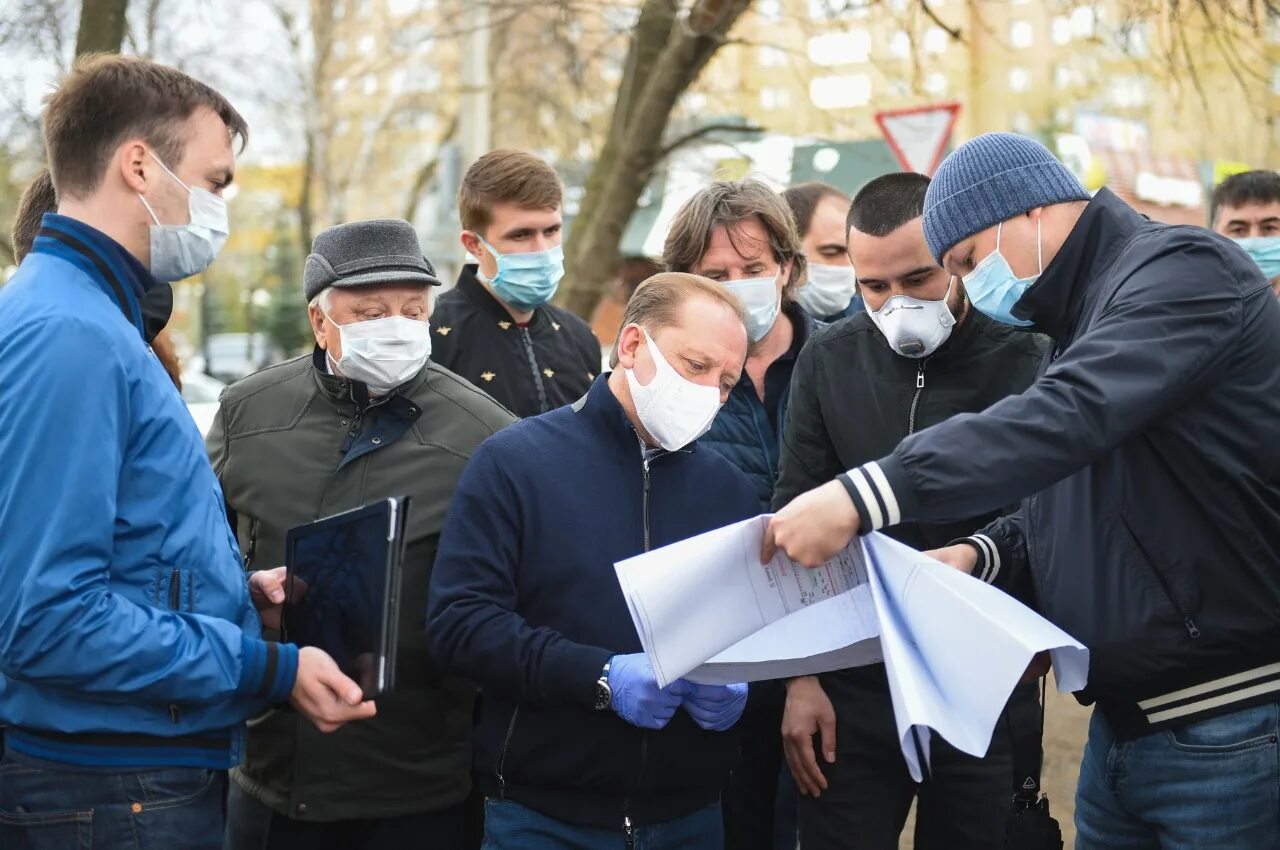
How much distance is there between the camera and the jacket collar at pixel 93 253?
2.60 m

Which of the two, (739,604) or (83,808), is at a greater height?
(739,604)

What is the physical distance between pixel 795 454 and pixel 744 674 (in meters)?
1.03

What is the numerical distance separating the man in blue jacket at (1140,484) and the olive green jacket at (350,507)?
1275 mm

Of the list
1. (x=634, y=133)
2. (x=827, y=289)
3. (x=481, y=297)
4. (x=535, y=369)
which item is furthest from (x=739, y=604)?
(x=634, y=133)

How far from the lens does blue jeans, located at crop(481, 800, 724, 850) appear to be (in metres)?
3.13

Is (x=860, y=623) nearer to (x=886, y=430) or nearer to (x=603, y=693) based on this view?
(x=603, y=693)

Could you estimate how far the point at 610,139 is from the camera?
10.5m

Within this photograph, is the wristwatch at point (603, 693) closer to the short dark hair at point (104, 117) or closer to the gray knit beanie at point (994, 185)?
the gray knit beanie at point (994, 185)

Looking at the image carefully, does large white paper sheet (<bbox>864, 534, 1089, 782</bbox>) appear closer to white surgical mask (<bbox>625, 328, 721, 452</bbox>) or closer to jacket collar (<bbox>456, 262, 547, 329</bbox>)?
white surgical mask (<bbox>625, 328, 721, 452</bbox>)

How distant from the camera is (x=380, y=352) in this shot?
12.5ft

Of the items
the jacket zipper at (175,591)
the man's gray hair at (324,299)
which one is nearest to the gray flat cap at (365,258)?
the man's gray hair at (324,299)

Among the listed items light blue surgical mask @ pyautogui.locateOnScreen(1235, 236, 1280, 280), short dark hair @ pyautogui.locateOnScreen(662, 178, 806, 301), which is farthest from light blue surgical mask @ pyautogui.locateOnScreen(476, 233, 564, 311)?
light blue surgical mask @ pyautogui.locateOnScreen(1235, 236, 1280, 280)

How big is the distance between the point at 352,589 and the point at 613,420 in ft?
2.76

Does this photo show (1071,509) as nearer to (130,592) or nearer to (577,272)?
(130,592)
